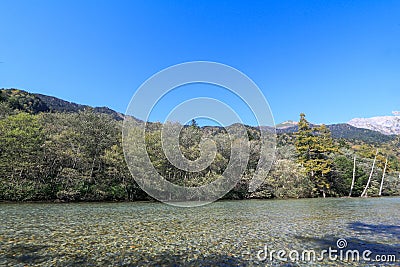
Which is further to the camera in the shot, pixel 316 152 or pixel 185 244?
pixel 316 152

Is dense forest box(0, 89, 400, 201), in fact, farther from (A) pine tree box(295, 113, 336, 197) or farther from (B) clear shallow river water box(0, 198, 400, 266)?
(B) clear shallow river water box(0, 198, 400, 266)

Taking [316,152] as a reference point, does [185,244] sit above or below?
below

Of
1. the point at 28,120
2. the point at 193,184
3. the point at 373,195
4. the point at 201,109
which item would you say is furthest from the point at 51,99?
the point at 373,195

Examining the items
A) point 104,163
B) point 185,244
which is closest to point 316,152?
point 104,163

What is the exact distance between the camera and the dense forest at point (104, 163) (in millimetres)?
24297

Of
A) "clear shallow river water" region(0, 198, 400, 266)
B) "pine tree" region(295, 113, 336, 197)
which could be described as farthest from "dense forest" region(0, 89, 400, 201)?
"clear shallow river water" region(0, 198, 400, 266)

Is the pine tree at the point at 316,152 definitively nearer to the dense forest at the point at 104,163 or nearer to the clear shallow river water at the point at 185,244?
the dense forest at the point at 104,163

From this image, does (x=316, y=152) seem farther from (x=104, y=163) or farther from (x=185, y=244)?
(x=185, y=244)

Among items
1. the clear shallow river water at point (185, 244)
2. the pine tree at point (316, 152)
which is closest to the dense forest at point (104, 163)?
the pine tree at point (316, 152)

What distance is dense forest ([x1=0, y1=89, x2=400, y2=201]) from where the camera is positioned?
79.7 feet

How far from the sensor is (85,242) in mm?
7898

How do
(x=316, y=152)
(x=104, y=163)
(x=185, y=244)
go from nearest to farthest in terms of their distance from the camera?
(x=185, y=244)
(x=104, y=163)
(x=316, y=152)

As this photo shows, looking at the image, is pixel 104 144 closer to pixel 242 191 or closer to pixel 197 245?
pixel 242 191

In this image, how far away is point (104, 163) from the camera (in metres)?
28.6
